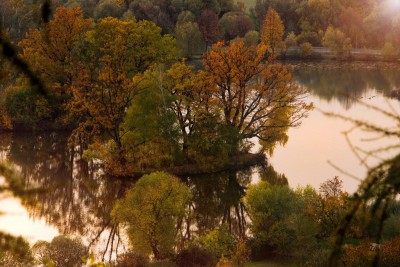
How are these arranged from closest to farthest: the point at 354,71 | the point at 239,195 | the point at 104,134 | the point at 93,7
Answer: the point at 239,195 → the point at 104,134 → the point at 354,71 → the point at 93,7

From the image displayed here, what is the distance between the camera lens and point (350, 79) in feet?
202

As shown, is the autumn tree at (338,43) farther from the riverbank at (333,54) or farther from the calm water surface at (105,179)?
the calm water surface at (105,179)

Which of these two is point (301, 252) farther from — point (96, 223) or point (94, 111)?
point (94, 111)

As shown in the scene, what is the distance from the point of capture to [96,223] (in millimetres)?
28125

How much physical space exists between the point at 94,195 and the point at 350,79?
3761cm

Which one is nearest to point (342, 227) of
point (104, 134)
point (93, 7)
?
point (104, 134)

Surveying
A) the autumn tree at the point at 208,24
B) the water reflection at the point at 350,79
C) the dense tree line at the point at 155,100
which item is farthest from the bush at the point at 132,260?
the autumn tree at the point at 208,24

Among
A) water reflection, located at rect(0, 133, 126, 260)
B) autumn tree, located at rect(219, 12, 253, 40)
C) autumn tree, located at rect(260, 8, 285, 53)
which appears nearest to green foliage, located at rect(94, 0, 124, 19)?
autumn tree, located at rect(219, 12, 253, 40)

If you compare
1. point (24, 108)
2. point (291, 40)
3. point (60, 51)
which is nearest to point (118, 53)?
point (60, 51)

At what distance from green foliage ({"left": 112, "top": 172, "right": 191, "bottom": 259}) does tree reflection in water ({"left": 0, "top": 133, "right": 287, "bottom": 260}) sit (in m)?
1.81

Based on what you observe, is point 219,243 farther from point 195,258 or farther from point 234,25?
point 234,25

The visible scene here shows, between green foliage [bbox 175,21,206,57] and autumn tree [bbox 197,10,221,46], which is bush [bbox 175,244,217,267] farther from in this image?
autumn tree [bbox 197,10,221,46]

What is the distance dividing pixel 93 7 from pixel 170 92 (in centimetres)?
5059

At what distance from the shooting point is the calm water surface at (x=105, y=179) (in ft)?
91.1
